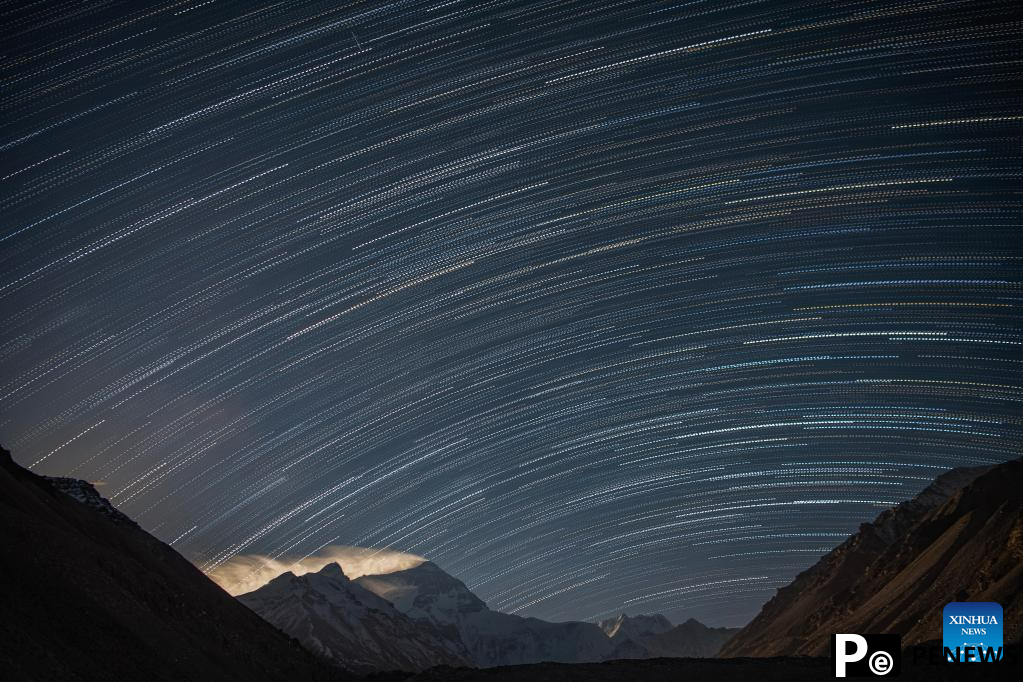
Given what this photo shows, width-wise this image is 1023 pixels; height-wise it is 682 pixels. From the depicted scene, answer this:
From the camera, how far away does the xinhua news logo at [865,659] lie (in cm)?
2672

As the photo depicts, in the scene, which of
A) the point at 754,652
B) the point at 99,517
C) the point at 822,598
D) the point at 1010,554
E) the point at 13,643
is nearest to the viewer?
the point at 13,643

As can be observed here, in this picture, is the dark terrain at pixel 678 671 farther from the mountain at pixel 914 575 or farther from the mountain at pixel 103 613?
the mountain at pixel 914 575

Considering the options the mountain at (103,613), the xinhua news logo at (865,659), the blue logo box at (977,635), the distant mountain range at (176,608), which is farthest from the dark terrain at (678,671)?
the mountain at (103,613)

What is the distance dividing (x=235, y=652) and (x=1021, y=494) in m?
75.5

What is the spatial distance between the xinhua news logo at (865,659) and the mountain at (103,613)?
2298 centimetres

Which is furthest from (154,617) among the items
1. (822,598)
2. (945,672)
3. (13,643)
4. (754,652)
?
(822,598)

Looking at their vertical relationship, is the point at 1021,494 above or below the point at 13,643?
above

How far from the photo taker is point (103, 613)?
28.7 meters

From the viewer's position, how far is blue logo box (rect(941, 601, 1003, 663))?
95.3ft

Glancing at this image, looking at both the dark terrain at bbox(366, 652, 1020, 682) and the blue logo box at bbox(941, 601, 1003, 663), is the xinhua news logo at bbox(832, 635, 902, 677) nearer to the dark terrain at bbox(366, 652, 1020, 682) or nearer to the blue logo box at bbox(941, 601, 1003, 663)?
the dark terrain at bbox(366, 652, 1020, 682)

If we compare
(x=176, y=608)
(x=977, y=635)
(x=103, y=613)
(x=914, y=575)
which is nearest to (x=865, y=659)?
(x=977, y=635)

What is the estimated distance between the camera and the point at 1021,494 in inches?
3056

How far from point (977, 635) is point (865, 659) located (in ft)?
14.8

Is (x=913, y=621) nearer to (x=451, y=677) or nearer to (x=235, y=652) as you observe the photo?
(x=451, y=677)
